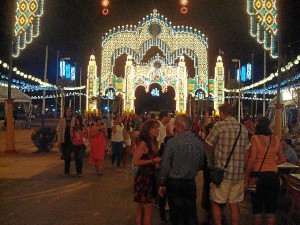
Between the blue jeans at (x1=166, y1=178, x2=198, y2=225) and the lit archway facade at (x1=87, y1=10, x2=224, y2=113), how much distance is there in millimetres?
51764

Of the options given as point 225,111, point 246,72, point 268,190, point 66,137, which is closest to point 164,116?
point 66,137

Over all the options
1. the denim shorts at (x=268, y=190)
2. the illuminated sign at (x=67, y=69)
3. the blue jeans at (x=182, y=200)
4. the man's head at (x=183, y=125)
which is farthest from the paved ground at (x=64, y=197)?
the illuminated sign at (x=67, y=69)

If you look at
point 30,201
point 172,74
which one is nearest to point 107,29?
point 172,74

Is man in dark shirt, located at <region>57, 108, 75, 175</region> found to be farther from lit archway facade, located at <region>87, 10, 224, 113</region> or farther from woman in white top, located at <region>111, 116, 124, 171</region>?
lit archway facade, located at <region>87, 10, 224, 113</region>

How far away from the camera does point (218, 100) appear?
5747cm

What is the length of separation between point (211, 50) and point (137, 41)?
14.0m

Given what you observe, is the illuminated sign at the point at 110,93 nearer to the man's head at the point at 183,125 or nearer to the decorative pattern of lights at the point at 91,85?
the decorative pattern of lights at the point at 91,85

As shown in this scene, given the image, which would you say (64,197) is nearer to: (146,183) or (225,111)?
(146,183)

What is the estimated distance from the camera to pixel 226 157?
6.53 m

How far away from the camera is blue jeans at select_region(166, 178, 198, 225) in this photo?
595 cm

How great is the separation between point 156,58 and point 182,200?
54.9 metres

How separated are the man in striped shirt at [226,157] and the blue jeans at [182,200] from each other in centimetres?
71

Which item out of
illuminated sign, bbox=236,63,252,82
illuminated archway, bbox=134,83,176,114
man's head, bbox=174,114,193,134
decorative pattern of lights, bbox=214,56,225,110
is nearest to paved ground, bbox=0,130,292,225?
man's head, bbox=174,114,193,134

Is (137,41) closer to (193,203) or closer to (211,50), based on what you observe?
(211,50)
